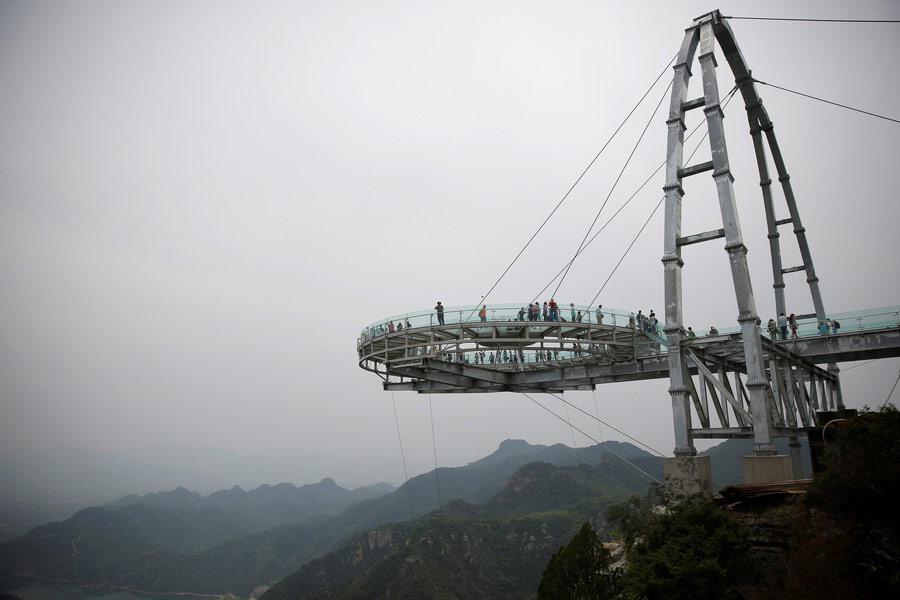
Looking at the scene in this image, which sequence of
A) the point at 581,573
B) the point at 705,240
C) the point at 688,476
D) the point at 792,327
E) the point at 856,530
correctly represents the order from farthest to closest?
the point at 792,327 < the point at 581,573 < the point at 705,240 < the point at 688,476 < the point at 856,530

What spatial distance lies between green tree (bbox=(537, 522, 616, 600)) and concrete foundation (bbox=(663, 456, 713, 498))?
23.4 ft

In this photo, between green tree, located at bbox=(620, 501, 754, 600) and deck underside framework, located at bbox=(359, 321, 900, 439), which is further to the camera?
deck underside framework, located at bbox=(359, 321, 900, 439)

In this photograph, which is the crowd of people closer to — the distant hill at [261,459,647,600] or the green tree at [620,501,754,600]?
the green tree at [620,501,754,600]

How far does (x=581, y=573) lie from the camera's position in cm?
2544

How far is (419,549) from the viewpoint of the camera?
9394 centimetres

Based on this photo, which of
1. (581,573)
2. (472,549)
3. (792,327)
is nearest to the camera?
(581,573)

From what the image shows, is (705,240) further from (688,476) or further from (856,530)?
(856,530)

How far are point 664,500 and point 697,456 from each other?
2.09 metres

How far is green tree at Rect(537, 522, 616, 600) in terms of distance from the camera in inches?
979

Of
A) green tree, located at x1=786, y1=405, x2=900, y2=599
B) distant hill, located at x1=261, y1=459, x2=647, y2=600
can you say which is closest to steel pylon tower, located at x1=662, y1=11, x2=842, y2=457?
green tree, located at x1=786, y1=405, x2=900, y2=599

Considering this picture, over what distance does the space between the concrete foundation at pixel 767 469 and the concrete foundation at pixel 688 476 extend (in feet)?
4.54

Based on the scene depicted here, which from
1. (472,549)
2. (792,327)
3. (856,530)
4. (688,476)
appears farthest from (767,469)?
(472,549)

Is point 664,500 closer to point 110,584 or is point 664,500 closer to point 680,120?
→ point 680,120

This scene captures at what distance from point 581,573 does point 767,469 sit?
34.3 ft
